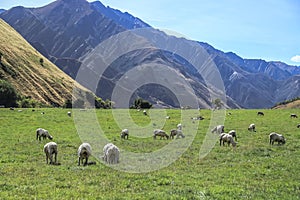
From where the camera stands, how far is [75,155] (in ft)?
81.4

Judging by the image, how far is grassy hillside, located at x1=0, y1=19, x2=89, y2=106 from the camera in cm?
13825

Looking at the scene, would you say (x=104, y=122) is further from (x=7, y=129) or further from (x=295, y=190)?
(x=295, y=190)

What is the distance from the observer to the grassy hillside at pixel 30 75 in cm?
13825

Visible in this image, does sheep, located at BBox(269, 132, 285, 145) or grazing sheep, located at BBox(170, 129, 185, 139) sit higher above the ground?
sheep, located at BBox(269, 132, 285, 145)

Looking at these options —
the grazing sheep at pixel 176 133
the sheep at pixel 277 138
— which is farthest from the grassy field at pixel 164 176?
the grazing sheep at pixel 176 133

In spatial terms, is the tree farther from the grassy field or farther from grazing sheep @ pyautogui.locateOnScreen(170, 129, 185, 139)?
grazing sheep @ pyautogui.locateOnScreen(170, 129, 185, 139)

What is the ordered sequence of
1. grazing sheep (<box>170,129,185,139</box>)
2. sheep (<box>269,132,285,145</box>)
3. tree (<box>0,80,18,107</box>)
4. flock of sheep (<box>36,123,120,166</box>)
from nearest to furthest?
flock of sheep (<box>36,123,120,166</box>) → sheep (<box>269,132,285,145</box>) → grazing sheep (<box>170,129,185,139</box>) → tree (<box>0,80,18,107</box>)

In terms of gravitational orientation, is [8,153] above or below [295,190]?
below

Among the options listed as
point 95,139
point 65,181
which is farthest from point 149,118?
point 65,181

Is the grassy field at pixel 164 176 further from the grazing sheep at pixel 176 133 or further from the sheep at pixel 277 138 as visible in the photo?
the grazing sheep at pixel 176 133

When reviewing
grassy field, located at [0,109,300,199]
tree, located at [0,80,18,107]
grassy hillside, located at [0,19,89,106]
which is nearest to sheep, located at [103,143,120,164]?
grassy field, located at [0,109,300,199]

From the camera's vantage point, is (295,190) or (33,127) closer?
(295,190)

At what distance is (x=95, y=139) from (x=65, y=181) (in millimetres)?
17852

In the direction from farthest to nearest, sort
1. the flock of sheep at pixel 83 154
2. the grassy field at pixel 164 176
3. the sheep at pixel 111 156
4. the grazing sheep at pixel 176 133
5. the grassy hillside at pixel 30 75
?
the grassy hillside at pixel 30 75
the grazing sheep at pixel 176 133
the sheep at pixel 111 156
the flock of sheep at pixel 83 154
the grassy field at pixel 164 176
